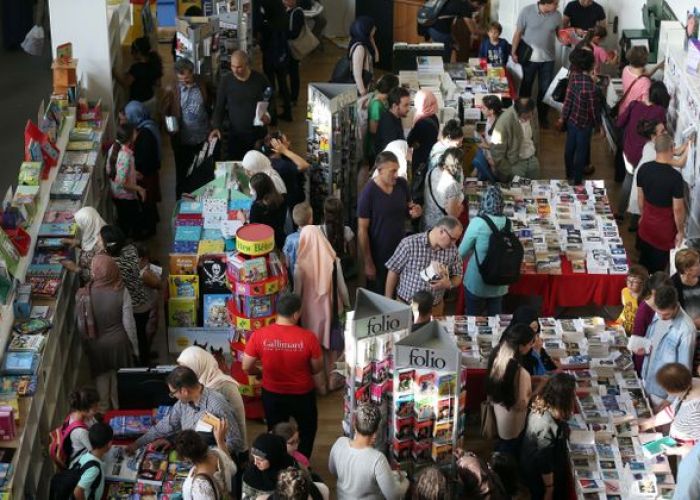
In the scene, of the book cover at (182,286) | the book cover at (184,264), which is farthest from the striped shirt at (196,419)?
the book cover at (184,264)

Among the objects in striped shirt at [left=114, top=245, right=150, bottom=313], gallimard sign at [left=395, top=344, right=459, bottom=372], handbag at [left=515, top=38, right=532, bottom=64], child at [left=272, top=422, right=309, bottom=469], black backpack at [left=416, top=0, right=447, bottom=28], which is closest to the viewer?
child at [left=272, top=422, right=309, bottom=469]

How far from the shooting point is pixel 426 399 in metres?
7.79

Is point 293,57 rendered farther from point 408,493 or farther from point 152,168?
point 408,493

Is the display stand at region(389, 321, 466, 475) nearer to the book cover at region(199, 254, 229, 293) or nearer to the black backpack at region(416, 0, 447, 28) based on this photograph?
the book cover at region(199, 254, 229, 293)

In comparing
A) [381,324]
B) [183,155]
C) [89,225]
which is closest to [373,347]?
[381,324]

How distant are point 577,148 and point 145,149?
407cm

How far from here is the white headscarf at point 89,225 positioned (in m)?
9.77

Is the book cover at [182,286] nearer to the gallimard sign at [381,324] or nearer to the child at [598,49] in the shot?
the gallimard sign at [381,324]

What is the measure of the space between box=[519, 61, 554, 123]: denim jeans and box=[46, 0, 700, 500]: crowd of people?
0.02 meters

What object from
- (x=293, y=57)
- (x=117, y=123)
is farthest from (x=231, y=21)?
(x=117, y=123)

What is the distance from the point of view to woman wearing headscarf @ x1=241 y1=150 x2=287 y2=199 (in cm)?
1043

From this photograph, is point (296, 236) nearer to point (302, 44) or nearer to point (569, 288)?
point (569, 288)

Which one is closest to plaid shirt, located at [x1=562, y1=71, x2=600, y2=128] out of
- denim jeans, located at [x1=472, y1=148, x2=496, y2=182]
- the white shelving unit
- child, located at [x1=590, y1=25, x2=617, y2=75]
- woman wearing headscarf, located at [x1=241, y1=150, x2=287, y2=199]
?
denim jeans, located at [x1=472, y1=148, x2=496, y2=182]

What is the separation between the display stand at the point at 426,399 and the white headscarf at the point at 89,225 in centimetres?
305
